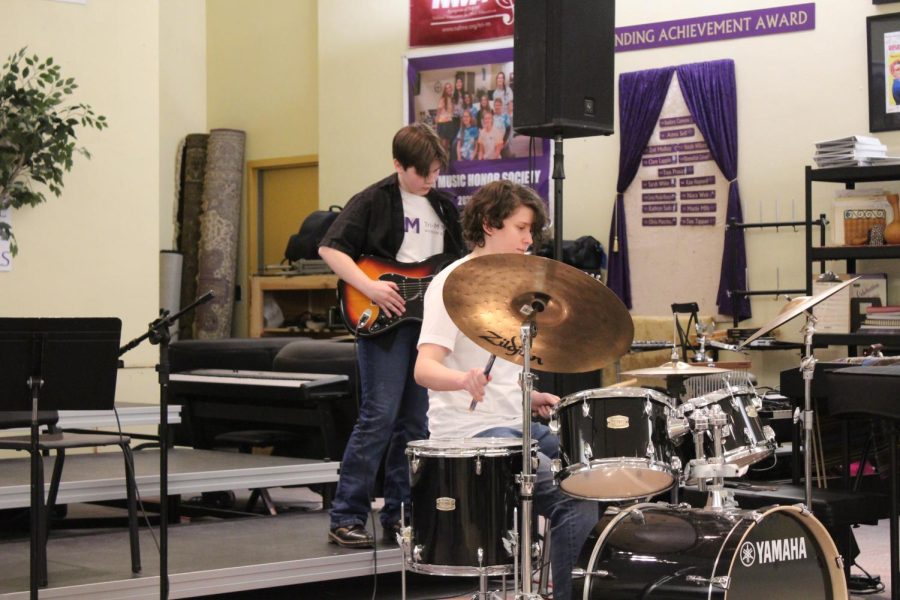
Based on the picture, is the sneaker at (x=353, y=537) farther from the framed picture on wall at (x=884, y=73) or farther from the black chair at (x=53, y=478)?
the framed picture on wall at (x=884, y=73)

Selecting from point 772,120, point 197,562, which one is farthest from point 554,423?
point 772,120

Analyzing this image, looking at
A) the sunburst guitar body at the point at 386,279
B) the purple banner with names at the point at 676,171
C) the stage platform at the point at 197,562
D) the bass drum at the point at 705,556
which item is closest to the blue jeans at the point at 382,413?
the sunburst guitar body at the point at 386,279

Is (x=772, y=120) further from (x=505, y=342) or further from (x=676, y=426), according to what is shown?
(x=505, y=342)

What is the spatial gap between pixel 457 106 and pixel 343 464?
7.01 meters

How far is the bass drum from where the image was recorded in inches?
132

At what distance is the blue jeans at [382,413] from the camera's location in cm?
464

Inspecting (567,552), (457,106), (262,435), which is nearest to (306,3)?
(457,106)

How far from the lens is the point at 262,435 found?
672 centimetres

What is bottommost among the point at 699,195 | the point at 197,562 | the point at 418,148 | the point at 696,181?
the point at 197,562

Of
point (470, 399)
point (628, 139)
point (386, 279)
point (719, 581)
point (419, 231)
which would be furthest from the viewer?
point (628, 139)

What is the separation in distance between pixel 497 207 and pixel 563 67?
4.65 feet

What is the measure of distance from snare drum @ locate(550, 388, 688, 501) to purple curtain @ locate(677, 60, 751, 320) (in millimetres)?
6285

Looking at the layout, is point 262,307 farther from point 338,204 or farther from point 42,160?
point 42,160

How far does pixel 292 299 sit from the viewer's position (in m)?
12.5
